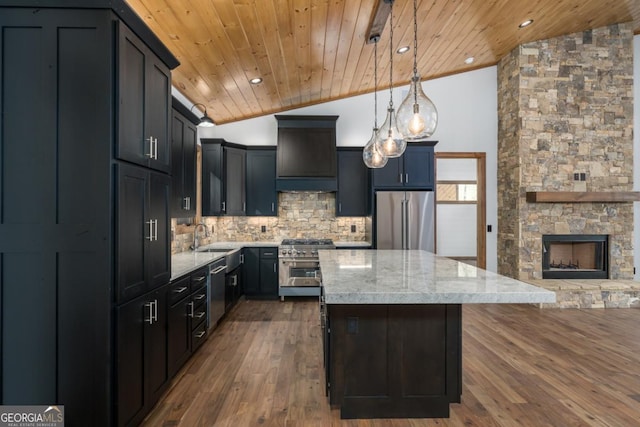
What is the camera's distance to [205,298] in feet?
11.0

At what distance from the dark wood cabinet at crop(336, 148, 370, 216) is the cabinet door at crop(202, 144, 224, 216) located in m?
1.87

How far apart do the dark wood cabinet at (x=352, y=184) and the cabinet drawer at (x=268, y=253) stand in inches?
46.7

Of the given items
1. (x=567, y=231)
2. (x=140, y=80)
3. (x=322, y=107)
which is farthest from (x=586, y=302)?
(x=140, y=80)

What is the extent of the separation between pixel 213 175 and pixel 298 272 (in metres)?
1.97

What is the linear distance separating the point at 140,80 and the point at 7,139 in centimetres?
73

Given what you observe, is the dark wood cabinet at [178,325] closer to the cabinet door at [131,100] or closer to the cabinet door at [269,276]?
the cabinet door at [131,100]

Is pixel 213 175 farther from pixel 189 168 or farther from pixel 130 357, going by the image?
pixel 130 357

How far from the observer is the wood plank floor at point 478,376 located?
218cm

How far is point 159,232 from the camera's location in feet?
7.32

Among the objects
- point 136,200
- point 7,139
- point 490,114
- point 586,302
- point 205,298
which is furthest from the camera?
point 490,114

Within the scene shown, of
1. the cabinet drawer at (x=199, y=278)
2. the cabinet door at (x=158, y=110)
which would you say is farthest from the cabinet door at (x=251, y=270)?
the cabinet door at (x=158, y=110)

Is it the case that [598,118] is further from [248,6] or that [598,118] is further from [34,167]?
[34,167]

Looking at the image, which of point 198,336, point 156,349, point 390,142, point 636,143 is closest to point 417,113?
point 390,142

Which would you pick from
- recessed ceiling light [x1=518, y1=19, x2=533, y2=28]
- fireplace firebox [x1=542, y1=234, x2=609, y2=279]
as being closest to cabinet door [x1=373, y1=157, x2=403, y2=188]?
recessed ceiling light [x1=518, y1=19, x2=533, y2=28]
